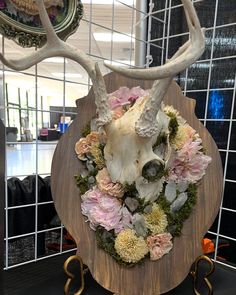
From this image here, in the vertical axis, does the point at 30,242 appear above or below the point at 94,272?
below

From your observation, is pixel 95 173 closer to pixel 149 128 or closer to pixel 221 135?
pixel 149 128

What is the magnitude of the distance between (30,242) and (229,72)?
883mm

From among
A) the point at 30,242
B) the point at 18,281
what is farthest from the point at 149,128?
the point at 30,242

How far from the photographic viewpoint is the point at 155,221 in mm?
567

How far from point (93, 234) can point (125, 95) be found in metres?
0.32

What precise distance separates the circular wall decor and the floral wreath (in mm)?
222

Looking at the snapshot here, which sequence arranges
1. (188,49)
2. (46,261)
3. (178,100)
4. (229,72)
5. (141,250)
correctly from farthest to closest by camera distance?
(229,72) → (46,261) → (178,100) → (141,250) → (188,49)

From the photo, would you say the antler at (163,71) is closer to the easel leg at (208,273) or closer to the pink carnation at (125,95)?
the pink carnation at (125,95)

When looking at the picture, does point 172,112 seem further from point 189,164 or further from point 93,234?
point 93,234

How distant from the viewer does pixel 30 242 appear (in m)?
0.90

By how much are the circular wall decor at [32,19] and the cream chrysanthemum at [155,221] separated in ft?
1.54

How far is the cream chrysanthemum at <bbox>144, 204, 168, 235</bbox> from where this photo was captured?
0.56 metres

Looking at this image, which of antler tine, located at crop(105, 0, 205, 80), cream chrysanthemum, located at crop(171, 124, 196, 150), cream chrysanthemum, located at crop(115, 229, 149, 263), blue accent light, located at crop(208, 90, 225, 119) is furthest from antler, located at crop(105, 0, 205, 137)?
blue accent light, located at crop(208, 90, 225, 119)

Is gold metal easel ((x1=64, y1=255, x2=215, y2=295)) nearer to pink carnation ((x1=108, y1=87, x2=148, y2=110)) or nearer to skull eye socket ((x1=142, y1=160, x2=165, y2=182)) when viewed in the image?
skull eye socket ((x1=142, y1=160, x2=165, y2=182))
